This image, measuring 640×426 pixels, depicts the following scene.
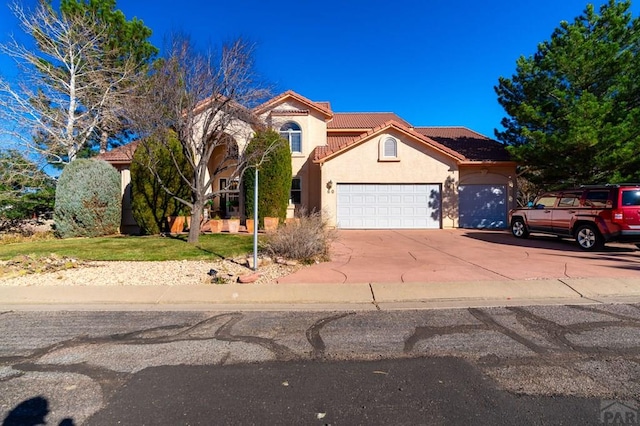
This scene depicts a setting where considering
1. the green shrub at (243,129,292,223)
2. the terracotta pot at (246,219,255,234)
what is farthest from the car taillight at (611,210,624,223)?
the terracotta pot at (246,219,255,234)

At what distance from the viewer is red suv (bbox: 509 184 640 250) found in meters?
9.56

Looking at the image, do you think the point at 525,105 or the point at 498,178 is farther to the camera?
the point at 498,178

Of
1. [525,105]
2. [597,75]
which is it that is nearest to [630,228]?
[525,105]

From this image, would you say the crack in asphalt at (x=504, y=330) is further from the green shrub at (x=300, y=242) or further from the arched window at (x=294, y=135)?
the arched window at (x=294, y=135)

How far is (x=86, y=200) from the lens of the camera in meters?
14.3

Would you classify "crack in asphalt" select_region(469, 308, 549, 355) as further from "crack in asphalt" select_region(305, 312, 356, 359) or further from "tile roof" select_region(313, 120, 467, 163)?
"tile roof" select_region(313, 120, 467, 163)

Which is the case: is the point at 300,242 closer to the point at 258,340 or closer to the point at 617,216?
the point at 258,340

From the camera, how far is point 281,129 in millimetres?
18547

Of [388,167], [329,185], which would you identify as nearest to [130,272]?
[329,185]

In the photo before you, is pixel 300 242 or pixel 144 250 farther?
pixel 144 250

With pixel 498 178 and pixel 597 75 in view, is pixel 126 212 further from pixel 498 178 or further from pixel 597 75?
pixel 597 75

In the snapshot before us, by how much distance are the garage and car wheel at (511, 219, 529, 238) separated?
343 cm

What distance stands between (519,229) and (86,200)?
1792 cm

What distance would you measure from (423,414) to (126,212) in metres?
18.0
